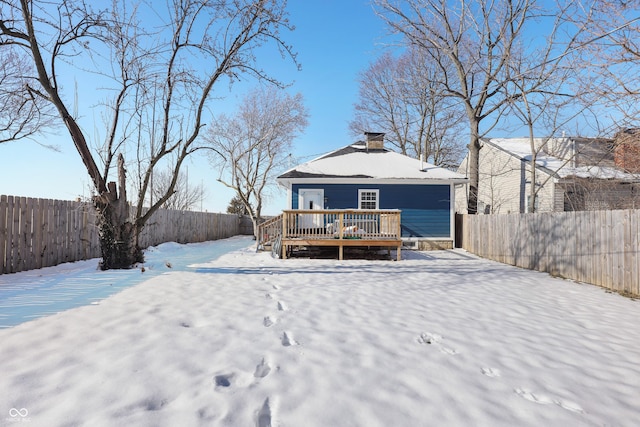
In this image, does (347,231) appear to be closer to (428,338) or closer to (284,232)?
(284,232)

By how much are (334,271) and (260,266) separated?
199 cm

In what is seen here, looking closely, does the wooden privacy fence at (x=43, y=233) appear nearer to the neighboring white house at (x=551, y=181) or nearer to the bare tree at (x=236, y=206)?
the neighboring white house at (x=551, y=181)

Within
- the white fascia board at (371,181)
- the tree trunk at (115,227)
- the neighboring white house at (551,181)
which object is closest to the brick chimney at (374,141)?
the white fascia board at (371,181)

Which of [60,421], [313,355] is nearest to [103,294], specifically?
[60,421]

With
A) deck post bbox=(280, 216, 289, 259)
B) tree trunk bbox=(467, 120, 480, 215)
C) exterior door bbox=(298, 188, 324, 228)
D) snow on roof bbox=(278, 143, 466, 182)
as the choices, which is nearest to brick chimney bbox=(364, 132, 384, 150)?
snow on roof bbox=(278, 143, 466, 182)

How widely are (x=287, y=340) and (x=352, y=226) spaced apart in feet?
23.3

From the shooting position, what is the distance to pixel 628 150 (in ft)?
17.7

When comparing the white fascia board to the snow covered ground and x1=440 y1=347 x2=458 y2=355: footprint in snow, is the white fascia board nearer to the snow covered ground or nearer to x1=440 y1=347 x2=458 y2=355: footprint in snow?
the snow covered ground

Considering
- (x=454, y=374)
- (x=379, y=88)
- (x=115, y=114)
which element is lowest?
(x=454, y=374)

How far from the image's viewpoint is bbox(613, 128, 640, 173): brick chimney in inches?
178

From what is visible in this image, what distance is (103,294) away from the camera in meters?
4.70

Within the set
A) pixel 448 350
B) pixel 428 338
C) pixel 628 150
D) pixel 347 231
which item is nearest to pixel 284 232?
pixel 347 231

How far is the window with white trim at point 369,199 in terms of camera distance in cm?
1312

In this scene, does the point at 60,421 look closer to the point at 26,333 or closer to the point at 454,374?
the point at 26,333
